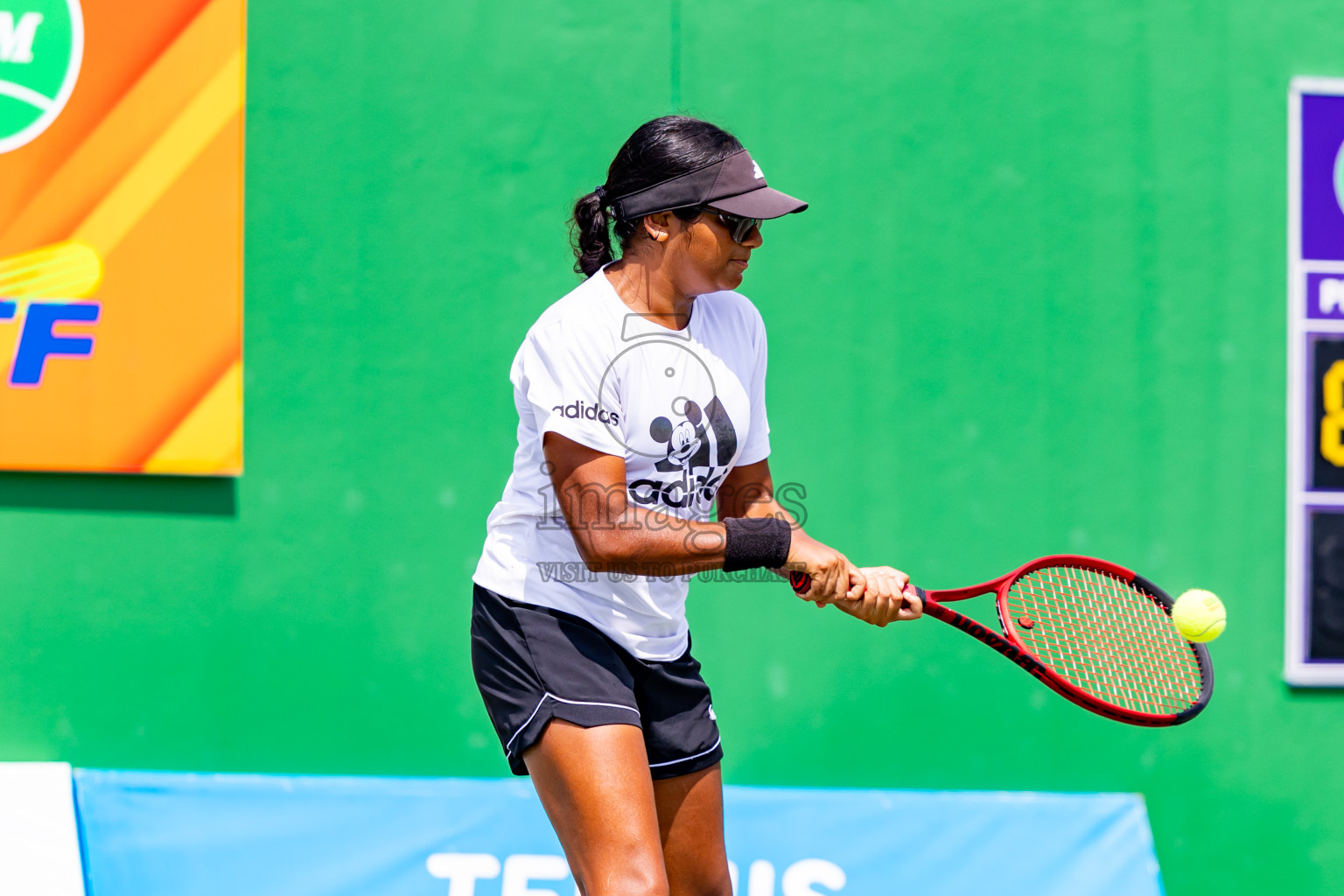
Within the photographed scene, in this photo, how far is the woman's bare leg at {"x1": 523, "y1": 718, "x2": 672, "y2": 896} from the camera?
202 centimetres

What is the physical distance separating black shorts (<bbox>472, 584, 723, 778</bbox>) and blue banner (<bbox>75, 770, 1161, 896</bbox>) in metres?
1.15

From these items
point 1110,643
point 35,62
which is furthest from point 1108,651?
point 35,62

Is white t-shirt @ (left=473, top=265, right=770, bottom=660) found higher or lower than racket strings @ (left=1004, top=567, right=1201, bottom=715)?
higher

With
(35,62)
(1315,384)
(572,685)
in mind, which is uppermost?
(35,62)

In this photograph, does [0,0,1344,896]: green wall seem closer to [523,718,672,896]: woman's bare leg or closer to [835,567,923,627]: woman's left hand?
[835,567,923,627]: woman's left hand

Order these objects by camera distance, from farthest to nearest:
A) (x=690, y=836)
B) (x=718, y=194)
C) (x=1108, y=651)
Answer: (x=1108, y=651), (x=690, y=836), (x=718, y=194)

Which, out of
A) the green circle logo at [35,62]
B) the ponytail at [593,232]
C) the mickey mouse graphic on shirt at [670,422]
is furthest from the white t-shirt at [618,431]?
the green circle logo at [35,62]

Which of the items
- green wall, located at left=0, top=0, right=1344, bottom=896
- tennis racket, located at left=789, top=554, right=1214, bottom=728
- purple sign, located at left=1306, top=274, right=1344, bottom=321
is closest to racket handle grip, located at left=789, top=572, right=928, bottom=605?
tennis racket, located at left=789, top=554, right=1214, bottom=728

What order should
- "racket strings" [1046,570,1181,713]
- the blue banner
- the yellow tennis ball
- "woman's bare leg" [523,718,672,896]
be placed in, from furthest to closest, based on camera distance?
1. the blue banner
2. "racket strings" [1046,570,1181,713]
3. the yellow tennis ball
4. "woman's bare leg" [523,718,672,896]

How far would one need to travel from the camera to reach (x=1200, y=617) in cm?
249

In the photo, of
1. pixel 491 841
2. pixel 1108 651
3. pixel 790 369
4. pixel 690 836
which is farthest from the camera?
pixel 790 369

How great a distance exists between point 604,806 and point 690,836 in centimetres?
39

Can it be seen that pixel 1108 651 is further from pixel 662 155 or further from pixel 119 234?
pixel 119 234

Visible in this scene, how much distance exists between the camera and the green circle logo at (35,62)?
11.2 feet
